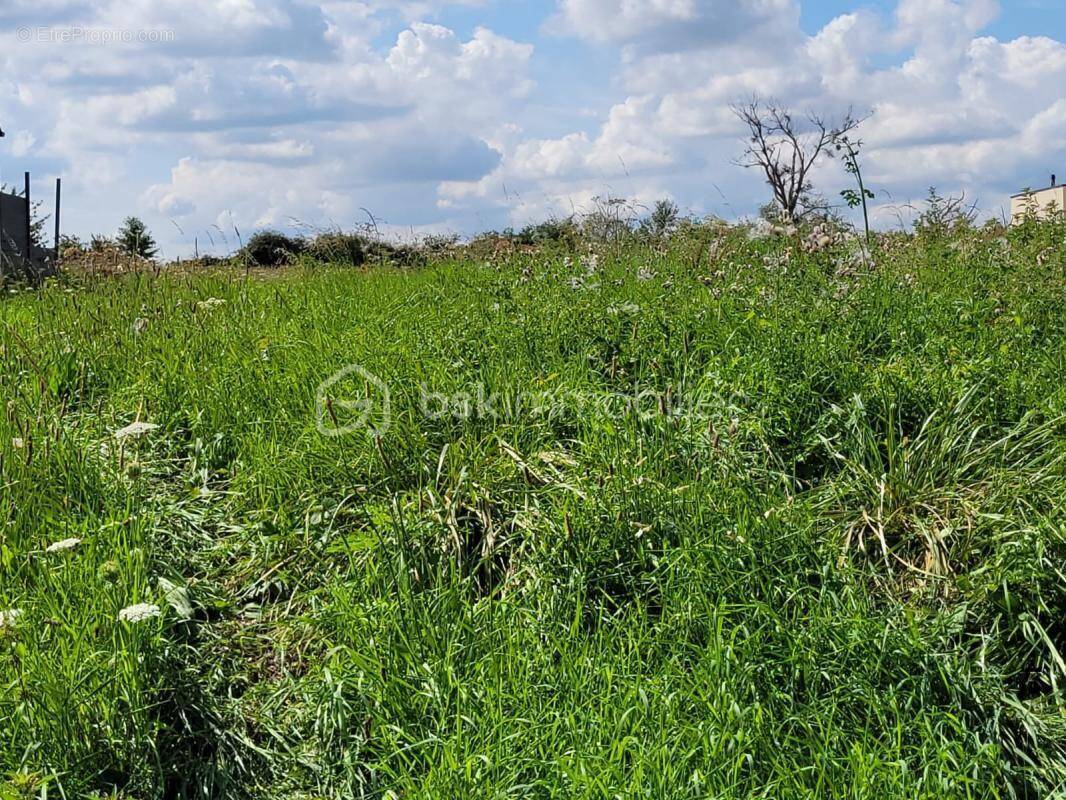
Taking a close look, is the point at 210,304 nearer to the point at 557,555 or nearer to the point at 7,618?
the point at 7,618

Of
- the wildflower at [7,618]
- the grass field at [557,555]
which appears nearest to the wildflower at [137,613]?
the grass field at [557,555]

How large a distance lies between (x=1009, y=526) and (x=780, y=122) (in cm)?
2568

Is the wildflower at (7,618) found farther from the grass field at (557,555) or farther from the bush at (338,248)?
the bush at (338,248)

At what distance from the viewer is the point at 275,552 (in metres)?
4.09

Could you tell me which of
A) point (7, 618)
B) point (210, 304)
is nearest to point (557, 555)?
point (7, 618)

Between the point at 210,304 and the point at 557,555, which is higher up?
the point at 210,304

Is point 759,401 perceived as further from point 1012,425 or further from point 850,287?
point 850,287

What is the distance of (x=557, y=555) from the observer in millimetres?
3635

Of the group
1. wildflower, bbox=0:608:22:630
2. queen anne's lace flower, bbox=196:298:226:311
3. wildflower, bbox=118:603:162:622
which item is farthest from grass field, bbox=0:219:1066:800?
queen anne's lace flower, bbox=196:298:226:311

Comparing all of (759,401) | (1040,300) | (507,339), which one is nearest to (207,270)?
(507,339)

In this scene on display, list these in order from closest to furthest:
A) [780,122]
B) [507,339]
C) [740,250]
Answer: [507,339] < [740,250] < [780,122]

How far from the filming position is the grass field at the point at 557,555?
2.95 metres

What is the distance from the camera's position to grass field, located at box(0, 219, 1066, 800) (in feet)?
9.68

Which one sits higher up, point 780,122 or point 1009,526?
point 780,122
